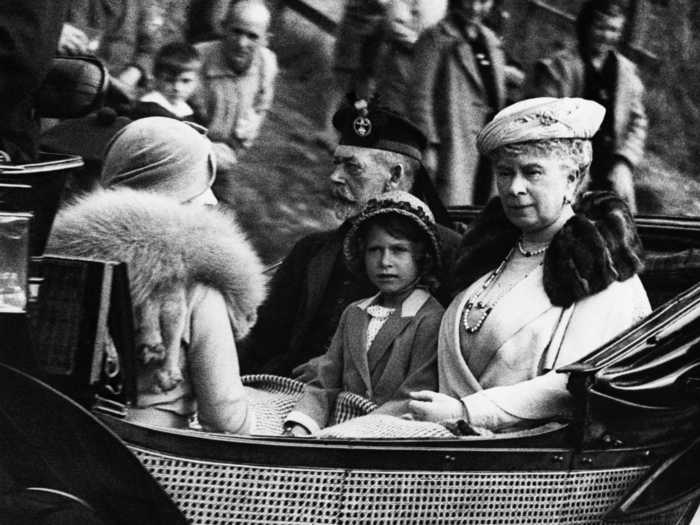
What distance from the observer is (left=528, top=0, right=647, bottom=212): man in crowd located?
746 cm

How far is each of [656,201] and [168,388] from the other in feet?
16.4

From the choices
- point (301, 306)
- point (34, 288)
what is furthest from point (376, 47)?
point (34, 288)

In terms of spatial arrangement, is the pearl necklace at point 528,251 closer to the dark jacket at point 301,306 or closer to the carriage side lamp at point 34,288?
the dark jacket at point 301,306

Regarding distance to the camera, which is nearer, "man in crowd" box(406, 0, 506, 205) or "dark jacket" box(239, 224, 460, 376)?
"dark jacket" box(239, 224, 460, 376)

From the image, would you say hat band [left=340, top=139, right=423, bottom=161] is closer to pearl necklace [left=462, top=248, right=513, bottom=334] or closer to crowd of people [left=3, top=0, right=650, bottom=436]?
crowd of people [left=3, top=0, right=650, bottom=436]

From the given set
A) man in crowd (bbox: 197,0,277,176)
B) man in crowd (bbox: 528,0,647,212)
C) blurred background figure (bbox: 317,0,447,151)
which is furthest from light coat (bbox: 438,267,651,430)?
man in crowd (bbox: 528,0,647,212)

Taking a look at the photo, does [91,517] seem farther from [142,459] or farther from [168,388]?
[168,388]

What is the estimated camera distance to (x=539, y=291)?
13.0ft

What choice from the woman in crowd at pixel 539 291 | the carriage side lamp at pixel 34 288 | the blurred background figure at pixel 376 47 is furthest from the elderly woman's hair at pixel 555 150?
the blurred background figure at pixel 376 47

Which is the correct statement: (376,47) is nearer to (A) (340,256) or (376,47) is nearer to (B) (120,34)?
(B) (120,34)

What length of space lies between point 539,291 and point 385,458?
749mm

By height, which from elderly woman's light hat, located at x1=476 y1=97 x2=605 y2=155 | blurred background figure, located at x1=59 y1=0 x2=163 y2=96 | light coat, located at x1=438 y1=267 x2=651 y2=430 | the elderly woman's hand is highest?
elderly woman's light hat, located at x1=476 y1=97 x2=605 y2=155

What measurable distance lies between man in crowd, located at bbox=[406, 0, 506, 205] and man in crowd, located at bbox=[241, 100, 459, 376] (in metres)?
2.07

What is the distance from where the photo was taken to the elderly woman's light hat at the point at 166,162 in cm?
370
